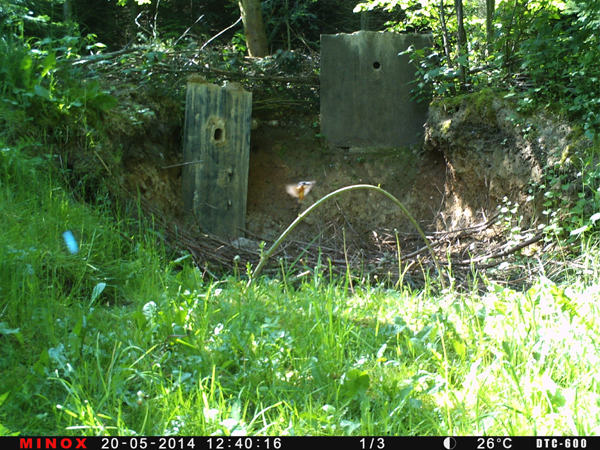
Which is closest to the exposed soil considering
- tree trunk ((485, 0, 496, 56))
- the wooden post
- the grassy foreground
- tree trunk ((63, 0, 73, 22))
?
the wooden post

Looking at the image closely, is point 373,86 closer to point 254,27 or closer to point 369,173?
point 369,173

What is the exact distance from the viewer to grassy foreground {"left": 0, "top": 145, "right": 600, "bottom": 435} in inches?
65.5

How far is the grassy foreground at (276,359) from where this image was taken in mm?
1663

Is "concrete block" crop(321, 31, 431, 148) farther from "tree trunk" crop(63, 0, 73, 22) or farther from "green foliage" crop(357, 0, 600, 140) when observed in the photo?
"tree trunk" crop(63, 0, 73, 22)

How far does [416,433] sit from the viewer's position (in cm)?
167

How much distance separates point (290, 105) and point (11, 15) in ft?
9.99

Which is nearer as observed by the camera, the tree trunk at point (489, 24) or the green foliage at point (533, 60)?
the green foliage at point (533, 60)
